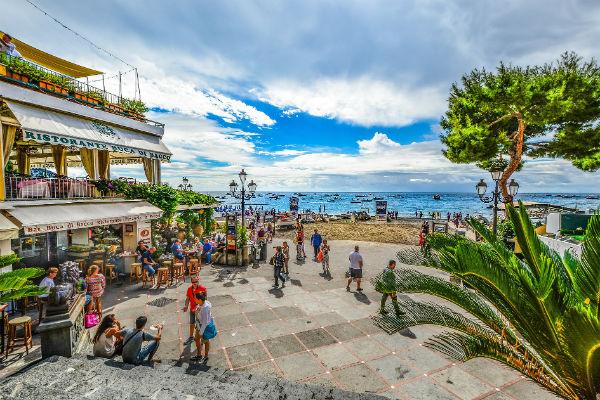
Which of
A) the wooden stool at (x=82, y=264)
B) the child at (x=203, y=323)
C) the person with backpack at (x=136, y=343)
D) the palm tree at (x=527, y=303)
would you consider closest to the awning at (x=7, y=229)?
the wooden stool at (x=82, y=264)

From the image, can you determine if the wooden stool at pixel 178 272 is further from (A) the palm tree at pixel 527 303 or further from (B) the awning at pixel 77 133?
(A) the palm tree at pixel 527 303

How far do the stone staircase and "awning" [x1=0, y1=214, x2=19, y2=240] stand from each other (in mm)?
4831

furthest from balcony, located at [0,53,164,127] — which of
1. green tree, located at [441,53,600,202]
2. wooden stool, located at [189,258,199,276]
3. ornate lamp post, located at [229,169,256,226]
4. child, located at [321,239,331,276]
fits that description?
green tree, located at [441,53,600,202]

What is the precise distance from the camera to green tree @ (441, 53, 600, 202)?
500 inches

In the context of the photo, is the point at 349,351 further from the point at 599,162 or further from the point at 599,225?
the point at 599,162

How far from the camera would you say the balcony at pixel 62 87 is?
9.20m

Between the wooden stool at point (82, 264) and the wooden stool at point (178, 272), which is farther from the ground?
the wooden stool at point (82, 264)

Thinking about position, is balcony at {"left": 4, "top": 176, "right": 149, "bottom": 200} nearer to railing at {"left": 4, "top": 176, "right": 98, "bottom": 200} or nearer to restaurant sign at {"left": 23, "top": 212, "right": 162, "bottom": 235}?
railing at {"left": 4, "top": 176, "right": 98, "bottom": 200}

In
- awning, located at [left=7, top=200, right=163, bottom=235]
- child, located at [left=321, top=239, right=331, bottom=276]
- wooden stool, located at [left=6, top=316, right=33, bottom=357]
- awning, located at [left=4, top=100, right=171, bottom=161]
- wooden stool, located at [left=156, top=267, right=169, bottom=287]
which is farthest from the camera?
child, located at [left=321, top=239, right=331, bottom=276]

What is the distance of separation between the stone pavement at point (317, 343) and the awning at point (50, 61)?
12.8 m

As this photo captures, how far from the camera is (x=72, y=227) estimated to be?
880 cm

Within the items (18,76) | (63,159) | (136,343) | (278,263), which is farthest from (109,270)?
(63,159)

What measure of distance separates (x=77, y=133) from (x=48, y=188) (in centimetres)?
235

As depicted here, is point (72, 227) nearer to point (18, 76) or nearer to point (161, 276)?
point (161, 276)
